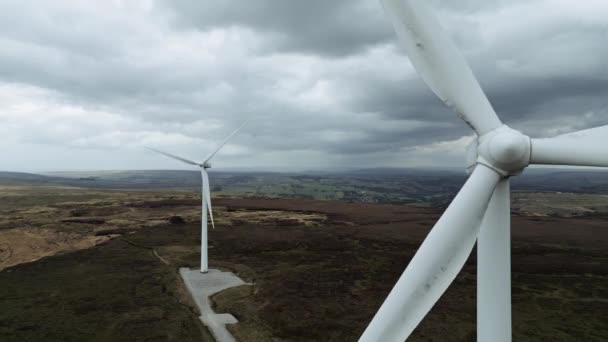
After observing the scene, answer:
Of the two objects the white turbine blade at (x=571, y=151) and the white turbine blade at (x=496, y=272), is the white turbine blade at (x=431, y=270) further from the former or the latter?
the white turbine blade at (x=571, y=151)

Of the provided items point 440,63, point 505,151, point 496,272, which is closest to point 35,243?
point 440,63

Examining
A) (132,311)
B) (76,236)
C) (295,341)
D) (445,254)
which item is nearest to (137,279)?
(132,311)

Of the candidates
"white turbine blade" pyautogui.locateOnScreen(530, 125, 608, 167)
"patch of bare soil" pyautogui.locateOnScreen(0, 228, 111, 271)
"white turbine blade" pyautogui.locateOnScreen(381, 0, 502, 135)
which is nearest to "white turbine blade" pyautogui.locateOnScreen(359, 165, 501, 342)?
"white turbine blade" pyautogui.locateOnScreen(530, 125, 608, 167)

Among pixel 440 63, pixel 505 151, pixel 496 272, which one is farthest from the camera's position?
pixel 440 63

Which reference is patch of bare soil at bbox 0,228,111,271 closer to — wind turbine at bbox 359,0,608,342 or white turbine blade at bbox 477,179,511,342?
wind turbine at bbox 359,0,608,342

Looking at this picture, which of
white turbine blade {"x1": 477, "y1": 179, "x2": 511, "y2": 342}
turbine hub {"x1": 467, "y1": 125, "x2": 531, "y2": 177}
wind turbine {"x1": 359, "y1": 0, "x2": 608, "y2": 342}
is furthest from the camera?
white turbine blade {"x1": 477, "y1": 179, "x2": 511, "y2": 342}

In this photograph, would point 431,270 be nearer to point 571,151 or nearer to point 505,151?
point 505,151

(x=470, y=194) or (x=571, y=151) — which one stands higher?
(x=571, y=151)

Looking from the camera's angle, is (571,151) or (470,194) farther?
(571,151)
